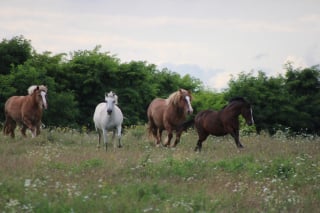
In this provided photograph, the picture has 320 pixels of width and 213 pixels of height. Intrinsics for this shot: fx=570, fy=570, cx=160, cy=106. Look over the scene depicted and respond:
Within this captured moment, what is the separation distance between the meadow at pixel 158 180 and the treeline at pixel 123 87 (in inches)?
1037

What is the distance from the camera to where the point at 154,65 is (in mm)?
57062

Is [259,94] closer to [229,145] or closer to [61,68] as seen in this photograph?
[61,68]

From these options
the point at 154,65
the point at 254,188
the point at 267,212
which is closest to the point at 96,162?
the point at 254,188

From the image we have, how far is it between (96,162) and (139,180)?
7.03 ft

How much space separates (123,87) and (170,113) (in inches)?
1205

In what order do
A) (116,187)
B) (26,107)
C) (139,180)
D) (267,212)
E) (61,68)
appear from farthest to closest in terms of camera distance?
(61,68) < (26,107) < (139,180) < (116,187) < (267,212)

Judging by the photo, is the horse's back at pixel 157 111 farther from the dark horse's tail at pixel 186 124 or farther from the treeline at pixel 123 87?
the treeline at pixel 123 87

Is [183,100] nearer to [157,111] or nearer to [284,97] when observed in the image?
[157,111]

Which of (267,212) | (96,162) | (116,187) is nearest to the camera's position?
(267,212)

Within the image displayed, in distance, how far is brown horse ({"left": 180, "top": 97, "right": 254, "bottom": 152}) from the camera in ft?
57.2

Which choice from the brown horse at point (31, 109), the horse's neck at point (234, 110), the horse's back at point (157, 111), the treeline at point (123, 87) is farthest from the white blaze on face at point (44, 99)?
the treeline at point (123, 87)

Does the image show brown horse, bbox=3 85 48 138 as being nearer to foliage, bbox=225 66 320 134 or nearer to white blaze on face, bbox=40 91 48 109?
white blaze on face, bbox=40 91 48 109

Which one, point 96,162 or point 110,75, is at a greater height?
point 110,75

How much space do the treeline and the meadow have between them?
26344 millimetres
